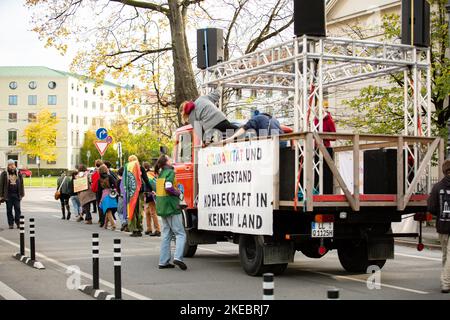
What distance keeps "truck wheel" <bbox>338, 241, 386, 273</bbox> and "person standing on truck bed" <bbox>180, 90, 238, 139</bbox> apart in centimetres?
286

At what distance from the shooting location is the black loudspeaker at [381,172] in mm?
11391

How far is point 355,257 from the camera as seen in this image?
1238 centimetres

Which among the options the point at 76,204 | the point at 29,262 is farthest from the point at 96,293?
the point at 76,204

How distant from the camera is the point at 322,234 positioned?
10.7 m

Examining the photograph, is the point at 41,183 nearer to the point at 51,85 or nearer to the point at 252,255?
the point at 51,85

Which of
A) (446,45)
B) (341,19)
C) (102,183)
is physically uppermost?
(341,19)

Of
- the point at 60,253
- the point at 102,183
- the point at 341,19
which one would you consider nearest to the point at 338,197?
the point at 60,253

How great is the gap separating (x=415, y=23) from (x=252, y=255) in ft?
17.3

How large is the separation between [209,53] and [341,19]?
2229 cm

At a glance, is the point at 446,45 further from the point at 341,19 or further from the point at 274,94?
the point at 341,19

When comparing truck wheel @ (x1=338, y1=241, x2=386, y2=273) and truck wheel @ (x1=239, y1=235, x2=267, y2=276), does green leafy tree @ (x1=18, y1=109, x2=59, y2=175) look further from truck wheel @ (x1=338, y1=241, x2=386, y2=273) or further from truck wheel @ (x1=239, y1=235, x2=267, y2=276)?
truck wheel @ (x1=239, y1=235, x2=267, y2=276)

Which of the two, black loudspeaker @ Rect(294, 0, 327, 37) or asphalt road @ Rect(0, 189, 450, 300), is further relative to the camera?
black loudspeaker @ Rect(294, 0, 327, 37)

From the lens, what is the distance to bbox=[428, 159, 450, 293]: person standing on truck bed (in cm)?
1021

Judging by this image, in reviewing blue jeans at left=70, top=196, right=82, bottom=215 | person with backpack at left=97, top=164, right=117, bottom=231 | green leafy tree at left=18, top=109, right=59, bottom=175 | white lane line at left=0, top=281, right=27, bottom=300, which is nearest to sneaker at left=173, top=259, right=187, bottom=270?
A: white lane line at left=0, top=281, right=27, bottom=300
